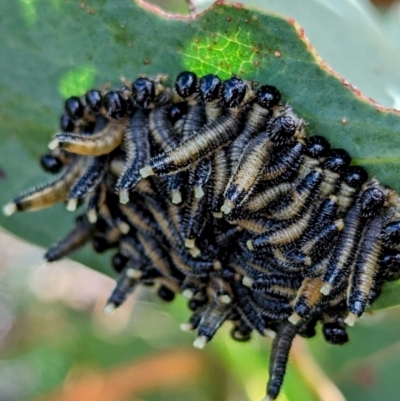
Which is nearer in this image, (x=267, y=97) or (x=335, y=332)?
(x=267, y=97)

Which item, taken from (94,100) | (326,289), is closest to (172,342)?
(94,100)

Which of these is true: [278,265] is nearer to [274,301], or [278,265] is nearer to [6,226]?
[274,301]

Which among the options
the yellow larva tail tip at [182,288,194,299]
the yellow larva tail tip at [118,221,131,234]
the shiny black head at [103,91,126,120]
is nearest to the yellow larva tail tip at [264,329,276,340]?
the yellow larva tail tip at [182,288,194,299]

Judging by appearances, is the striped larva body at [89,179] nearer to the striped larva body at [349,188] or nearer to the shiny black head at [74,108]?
the shiny black head at [74,108]

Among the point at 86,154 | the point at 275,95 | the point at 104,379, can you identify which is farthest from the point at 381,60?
the point at 104,379

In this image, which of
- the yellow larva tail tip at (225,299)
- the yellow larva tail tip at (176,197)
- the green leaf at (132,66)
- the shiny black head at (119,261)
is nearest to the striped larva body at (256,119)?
the green leaf at (132,66)

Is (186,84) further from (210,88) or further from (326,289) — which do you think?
(326,289)

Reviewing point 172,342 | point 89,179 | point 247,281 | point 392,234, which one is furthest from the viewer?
point 172,342
